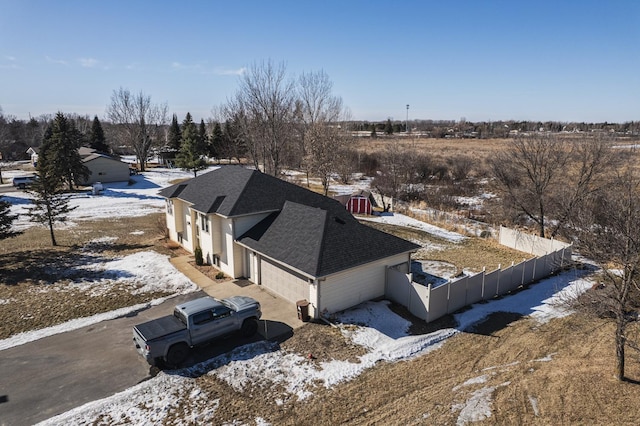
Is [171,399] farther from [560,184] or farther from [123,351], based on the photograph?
[560,184]

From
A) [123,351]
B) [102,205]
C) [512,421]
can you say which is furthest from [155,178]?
[512,421]

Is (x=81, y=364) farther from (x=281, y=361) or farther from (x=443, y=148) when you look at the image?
(x=443, y=148)

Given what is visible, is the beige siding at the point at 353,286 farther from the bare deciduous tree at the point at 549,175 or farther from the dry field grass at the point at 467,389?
the bare deciduous tree at the point at 549,175

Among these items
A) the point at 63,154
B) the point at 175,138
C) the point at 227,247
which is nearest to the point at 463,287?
the point at 227,247

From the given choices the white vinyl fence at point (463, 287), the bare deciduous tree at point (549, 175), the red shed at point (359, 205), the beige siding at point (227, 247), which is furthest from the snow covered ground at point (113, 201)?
the bare deciduous tree at point (549, 175)

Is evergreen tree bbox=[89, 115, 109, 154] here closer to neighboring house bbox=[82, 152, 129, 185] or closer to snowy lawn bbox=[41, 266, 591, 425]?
neighboring house bbox=[82, 152, 129, 185]

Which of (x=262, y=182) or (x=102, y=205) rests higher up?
(x=262, y=182)
